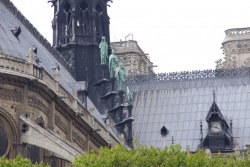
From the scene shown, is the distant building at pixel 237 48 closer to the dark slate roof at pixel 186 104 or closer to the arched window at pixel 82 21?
the dark slate roof at pixel 186 104

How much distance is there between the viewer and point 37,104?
53.3 metres

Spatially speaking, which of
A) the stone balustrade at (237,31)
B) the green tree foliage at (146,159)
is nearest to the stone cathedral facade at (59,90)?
the green tree foliage at (146,159)

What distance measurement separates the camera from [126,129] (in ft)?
247

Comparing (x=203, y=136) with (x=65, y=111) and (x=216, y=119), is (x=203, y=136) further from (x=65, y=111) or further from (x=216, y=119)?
(x=65, y=111)

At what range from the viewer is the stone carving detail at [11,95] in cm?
5110

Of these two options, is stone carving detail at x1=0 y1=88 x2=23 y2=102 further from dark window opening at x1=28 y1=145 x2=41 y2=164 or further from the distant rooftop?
the distant rooftop

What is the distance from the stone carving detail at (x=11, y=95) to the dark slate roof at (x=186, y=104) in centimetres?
2536

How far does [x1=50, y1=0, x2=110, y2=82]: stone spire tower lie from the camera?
7456 centimetres

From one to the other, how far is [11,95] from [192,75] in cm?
Result: 3219

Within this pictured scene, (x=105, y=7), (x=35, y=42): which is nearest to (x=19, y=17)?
(x=35, y=42)

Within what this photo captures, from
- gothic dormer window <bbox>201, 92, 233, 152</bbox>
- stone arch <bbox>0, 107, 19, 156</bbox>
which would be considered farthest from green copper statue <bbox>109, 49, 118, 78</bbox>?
stone arch <bbox>0, 107, 19, 156</bbox>

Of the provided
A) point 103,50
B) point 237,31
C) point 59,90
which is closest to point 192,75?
point 103,50

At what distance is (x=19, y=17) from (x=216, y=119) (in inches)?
734

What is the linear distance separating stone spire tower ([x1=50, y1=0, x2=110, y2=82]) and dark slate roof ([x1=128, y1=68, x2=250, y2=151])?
6412 mm
